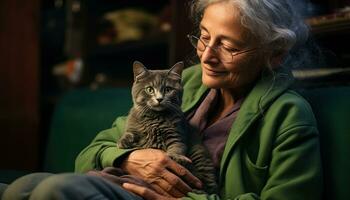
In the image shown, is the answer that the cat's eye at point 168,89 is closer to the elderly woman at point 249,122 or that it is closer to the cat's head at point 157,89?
the cat's head at point 157,89

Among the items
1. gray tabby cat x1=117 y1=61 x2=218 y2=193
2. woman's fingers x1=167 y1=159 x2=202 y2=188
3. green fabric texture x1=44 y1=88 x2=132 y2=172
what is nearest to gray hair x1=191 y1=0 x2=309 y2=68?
gray tabby cat x1=117 y1=61 x2=218 y2=193

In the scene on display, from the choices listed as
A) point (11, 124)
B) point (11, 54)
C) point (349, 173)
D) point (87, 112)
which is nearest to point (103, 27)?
point (11, 54)

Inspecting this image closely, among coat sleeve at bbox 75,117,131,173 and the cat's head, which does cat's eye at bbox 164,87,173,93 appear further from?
coat sleeve at bbox 75,117,131,173

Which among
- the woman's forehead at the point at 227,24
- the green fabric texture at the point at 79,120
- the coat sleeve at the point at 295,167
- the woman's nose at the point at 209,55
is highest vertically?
the woman's forehead at the point at 227,24

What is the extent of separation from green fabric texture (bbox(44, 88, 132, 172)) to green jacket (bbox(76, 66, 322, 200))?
489 millimetres

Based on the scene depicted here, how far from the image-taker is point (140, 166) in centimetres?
136

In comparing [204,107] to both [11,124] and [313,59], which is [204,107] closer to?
[313,59]

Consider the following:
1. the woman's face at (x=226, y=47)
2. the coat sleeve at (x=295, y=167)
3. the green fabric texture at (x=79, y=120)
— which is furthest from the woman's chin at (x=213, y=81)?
the green fabric texture at (x=79, y=120)

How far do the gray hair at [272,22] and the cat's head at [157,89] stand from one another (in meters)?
0.22

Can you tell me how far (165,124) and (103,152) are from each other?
23 centimetres

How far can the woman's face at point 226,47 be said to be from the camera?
4.34 ft

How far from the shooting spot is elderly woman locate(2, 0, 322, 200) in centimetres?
125

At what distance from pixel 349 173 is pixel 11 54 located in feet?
6.38

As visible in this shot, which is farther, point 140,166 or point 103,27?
point 103,27
